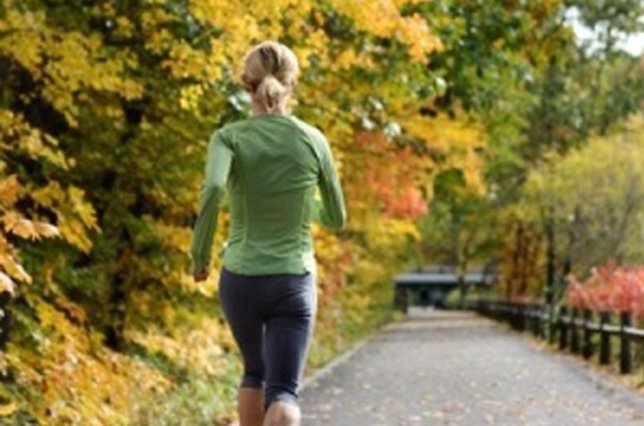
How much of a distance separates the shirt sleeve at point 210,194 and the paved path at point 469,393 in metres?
6.46

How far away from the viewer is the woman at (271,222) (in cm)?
465

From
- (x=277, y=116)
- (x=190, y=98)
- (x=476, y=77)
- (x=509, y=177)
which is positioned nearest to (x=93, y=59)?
(x=190, y=98)

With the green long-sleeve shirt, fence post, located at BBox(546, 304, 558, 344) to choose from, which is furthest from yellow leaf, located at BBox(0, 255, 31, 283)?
fence post, located at BBox(546, 304, 558, 344)

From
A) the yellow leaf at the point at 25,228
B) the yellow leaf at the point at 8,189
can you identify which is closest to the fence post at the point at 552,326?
the yellow leaf at the point at 8,189

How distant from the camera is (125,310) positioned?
12.1 metres

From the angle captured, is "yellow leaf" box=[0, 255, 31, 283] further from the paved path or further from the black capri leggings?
the paved path

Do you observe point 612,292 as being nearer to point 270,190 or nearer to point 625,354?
point 625,354

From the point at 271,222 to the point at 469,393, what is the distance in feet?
33.5

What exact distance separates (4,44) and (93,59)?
1.05 metres

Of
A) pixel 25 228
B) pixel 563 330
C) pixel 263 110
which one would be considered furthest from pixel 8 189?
pixel 563 330

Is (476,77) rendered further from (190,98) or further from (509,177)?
(509,177)

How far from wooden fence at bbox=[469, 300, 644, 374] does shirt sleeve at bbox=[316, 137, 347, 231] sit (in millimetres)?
11540

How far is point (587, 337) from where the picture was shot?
2141 centimetres

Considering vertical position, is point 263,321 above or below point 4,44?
below
